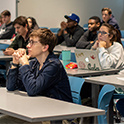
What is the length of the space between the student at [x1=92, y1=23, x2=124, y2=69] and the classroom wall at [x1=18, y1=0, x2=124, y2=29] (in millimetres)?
6068

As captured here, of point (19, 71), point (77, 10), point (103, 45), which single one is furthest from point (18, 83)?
point (77, 10)

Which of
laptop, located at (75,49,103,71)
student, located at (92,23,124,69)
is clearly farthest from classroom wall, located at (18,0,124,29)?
laptop, located at (75,49,103,71)

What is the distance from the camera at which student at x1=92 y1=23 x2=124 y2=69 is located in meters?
3.51

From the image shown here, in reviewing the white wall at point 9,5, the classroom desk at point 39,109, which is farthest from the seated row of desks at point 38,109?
the white wall at point 9,5

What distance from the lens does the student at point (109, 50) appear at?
3.51m

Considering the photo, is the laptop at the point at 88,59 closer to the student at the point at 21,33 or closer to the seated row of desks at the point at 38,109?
the seated row of desks at the point at 38,109

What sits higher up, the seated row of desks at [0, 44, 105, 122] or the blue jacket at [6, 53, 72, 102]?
the blue jacket at [6, 53, 72, 102]

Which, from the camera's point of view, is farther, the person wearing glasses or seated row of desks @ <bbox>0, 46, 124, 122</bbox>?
the person wearing glasses

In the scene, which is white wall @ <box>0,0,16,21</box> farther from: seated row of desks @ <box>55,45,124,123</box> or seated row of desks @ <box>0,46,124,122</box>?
seated row of desks @ <box>0,46,124,122</box>

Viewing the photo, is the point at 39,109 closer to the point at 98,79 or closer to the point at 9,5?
the point at 98,79

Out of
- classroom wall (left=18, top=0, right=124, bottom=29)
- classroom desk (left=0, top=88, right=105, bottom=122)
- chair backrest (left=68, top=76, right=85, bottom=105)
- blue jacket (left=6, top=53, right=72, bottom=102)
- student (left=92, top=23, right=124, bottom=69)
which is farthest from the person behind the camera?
classroom wall (left=18, top=0, right=124, bottom=29)

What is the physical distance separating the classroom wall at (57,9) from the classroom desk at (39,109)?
24.8 ft

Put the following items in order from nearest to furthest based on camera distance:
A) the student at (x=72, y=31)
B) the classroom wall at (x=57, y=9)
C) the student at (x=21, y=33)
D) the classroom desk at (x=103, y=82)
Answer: the classroom desk at (x=103, y=82) < the student at (x=21, y=33) < the student at (x=72, y=31) < the classroom wall at (x=57, y=9)

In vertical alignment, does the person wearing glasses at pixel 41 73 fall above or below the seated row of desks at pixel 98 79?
above
